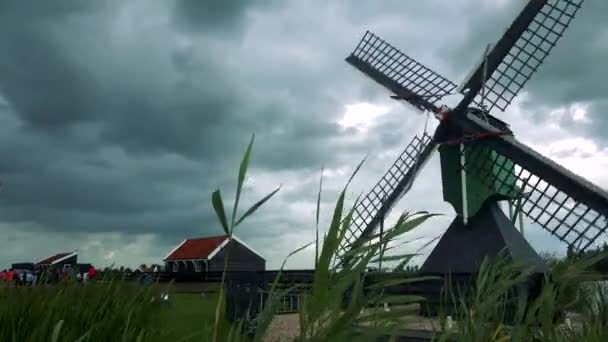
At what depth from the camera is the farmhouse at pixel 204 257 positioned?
34.5m

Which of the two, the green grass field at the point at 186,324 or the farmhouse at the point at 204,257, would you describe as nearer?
the green grass field at the point at 186,324

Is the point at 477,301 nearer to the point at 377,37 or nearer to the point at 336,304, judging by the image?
the point at 336,304

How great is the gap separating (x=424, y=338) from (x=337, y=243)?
28.2 feet

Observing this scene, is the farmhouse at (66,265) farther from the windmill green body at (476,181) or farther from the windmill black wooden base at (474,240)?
the windmill green body at (476,181)

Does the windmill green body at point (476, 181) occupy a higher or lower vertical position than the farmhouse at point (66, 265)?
higher

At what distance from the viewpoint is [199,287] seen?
1812cm

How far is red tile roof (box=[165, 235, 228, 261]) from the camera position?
35737 mm

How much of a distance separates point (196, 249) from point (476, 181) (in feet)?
75.3

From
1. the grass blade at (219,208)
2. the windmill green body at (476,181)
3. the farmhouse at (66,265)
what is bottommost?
the grass blade at (219,208)

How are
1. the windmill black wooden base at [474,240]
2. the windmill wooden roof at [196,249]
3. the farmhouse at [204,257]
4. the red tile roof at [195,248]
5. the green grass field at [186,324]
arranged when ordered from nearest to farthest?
the green grass field at [186,324]
the windmill black wooden base at [474,240]
the farmhouse at [204,257]
the windmill wooden roof at [196,249]
the red tile roof at [195,248]

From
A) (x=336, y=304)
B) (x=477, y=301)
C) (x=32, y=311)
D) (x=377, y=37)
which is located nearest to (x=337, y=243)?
(x=336, y=304)

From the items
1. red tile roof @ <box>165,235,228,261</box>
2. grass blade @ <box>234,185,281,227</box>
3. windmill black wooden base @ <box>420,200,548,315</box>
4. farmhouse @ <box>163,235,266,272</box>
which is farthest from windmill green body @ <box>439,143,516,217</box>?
red tile roof @ <box>165,235,228,261</box>

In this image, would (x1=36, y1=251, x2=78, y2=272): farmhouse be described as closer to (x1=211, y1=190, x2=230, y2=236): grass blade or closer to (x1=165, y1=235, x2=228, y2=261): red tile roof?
(x1=211, y1=190, x2=230, y2=236): grass blade

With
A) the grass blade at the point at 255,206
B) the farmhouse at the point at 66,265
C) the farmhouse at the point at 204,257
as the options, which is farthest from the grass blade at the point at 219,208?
the farmhouse at the point at 204,257
